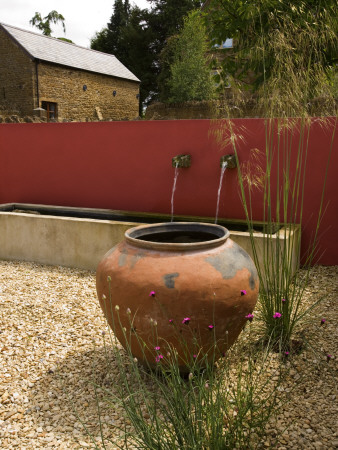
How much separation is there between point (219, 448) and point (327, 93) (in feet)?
7.26

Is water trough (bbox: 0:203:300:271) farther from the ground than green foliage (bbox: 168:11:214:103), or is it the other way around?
green foliage (bbox: 168:11:214:103)

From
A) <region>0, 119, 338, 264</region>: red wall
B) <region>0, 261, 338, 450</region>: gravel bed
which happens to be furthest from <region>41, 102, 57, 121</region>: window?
<region>0, 261, 338, 450</region>: gravel bed

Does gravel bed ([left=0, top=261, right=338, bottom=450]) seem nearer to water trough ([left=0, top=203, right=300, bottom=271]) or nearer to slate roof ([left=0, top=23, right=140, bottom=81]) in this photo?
water trough ([left=0, top=203, right=300, bottom=271])

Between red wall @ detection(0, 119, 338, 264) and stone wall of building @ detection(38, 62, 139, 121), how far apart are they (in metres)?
10.5

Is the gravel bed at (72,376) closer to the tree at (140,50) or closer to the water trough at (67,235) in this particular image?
the water trough at (67,235)

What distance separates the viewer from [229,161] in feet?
16.0

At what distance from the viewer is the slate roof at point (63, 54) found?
1703 cm

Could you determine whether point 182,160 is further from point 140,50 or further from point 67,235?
point 140,50

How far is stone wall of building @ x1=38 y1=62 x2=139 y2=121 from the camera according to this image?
17250mm

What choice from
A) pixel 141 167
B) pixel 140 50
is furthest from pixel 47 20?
pixel 141 167

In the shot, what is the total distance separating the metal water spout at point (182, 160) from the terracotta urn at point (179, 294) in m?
2.99

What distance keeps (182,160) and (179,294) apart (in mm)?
3361

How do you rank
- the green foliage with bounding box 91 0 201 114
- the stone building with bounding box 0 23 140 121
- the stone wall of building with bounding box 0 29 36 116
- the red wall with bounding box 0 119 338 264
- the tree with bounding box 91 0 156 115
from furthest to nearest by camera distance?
the tree with bounding box 91 0 156 115
the green foliage with bounding box 91 0 201 114
the stone building with bounding box 0 23 140 121
the stone wall of building with bounding box 0 29 36 116
the red wall with bounding box 0 119 338 264

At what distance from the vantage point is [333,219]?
4.55 meters
